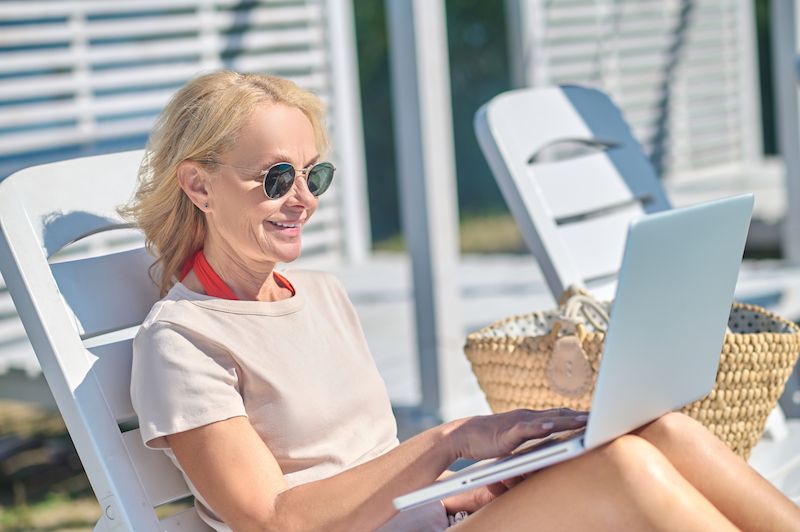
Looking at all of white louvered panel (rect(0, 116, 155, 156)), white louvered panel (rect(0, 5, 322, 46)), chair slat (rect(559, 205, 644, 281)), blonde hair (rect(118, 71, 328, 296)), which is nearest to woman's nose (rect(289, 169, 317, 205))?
blonde hair (rect(118, 71, 328, 296))

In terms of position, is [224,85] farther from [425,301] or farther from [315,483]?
[425,301]

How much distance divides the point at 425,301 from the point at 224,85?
2.02m

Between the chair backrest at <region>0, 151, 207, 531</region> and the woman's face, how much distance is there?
0.29 m

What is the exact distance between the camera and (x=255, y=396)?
1.92 m

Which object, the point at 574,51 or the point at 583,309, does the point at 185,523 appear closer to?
the point at 583,309

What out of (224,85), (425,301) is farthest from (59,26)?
(224,85)

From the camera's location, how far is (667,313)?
5.63 feet

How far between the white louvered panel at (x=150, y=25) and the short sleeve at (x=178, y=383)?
4.03m

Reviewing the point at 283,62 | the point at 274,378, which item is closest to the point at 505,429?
the point at 274,378

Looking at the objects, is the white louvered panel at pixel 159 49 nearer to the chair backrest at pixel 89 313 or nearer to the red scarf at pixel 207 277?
the chair backrest at pixel 89 313

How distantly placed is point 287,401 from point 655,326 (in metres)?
0.61

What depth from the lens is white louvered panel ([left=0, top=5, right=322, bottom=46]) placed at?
554 cm

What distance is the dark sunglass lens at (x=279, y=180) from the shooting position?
196cm

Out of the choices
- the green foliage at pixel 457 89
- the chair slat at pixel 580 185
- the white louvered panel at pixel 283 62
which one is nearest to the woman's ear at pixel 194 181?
the chair slat at pixel 580 185
